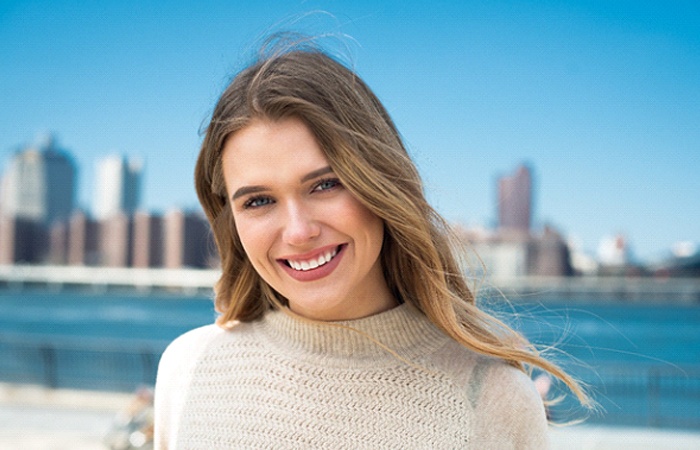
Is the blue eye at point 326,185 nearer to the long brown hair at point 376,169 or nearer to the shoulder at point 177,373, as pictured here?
the long brown hair at point 376,169

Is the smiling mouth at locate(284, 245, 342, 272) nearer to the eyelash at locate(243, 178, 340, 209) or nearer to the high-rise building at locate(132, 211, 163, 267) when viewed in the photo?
the eyelash at locate(243, 178, 340, 209)

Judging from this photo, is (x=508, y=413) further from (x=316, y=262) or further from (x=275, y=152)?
(x=275, y=152)

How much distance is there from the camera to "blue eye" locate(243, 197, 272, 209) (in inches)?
65.7

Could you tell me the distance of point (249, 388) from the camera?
6.33ft

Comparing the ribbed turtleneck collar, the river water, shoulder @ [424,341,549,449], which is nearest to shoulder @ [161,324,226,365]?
the ribbed turtleneck collar

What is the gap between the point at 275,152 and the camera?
1.62 m

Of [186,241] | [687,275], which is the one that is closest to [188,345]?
[186,241]

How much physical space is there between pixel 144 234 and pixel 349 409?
8613cm

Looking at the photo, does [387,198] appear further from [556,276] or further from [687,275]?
[687,275]

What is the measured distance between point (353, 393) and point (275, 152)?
2.09 ft

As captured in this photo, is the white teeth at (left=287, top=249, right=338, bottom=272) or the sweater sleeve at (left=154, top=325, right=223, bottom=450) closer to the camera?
the white teeth at (left=287, top=249, right=338, bottom=272)

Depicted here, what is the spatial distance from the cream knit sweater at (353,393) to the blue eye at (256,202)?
383 mm

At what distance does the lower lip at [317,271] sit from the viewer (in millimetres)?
1648

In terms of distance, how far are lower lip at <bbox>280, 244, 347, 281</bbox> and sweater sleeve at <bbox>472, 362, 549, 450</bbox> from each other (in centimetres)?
46
